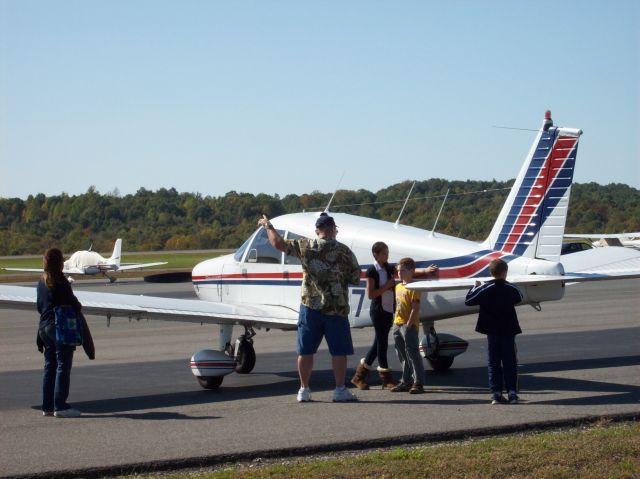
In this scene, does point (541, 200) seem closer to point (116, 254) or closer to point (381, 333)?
point (381, 333)

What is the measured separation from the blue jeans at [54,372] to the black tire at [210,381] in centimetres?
214

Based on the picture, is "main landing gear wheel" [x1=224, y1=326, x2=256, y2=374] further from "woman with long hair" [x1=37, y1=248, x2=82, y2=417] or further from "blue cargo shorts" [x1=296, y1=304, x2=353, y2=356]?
"woman with long hair" [x1=37, y1=248, x2=82, y2=417]

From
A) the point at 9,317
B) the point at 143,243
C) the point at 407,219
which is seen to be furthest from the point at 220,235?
the point at 9,317

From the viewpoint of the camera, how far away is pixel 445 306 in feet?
38.5

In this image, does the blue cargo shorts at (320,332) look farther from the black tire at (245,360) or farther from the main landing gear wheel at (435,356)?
the black tire at (245,360)

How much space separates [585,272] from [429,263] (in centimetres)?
187

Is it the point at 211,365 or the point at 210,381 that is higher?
the point at 211,365

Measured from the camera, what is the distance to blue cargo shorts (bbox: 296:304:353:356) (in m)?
10.3


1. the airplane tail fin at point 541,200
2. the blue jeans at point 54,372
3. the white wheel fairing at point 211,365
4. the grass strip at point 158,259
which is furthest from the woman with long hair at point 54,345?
the grass strip at point 158,259

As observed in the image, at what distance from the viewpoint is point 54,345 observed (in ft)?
32.4

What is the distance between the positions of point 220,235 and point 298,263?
62973mm

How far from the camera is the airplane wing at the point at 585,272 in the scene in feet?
34.7

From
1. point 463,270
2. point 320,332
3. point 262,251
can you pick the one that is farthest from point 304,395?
point 262,251

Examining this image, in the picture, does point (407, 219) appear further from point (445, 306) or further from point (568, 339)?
point (445, 306)
